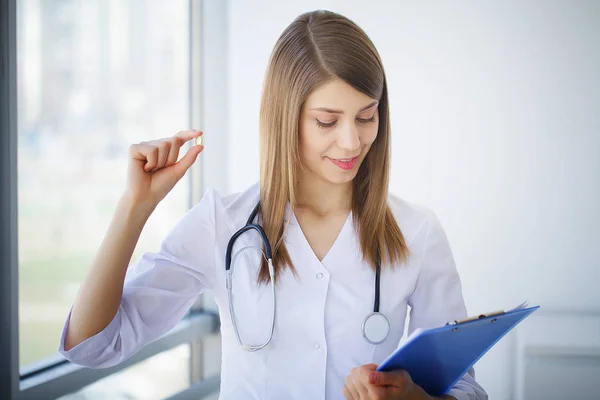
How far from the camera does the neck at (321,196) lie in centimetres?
143

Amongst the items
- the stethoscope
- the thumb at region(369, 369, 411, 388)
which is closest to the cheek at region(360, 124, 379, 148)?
the stethoscope

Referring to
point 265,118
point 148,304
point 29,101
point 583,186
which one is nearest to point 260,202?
point 265,118

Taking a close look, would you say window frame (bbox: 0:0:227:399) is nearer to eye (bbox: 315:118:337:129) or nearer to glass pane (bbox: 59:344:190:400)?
glass pane (bbox: 59:344:190:400)

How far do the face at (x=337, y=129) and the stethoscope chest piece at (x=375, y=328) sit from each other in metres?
0.32

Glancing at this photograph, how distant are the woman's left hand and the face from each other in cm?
46

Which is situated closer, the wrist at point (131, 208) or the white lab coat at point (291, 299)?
the wrist at point (131, 208)

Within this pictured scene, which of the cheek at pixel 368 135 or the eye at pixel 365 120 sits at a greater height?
the eye at pixel 365 120

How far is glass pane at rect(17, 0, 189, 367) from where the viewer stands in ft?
5.43

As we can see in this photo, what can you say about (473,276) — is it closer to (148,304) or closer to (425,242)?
(425,242)

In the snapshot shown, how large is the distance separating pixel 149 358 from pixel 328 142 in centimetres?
129

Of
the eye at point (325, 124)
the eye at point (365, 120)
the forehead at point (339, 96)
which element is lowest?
the eye at point (325, 124)

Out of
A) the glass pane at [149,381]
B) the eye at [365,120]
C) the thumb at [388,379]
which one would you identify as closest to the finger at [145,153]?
the eye at [365,120]

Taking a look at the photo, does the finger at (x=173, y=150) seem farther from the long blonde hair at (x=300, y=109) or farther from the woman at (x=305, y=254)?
the long blonde hair at (x=300, y=109)

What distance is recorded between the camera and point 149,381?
228 cm
